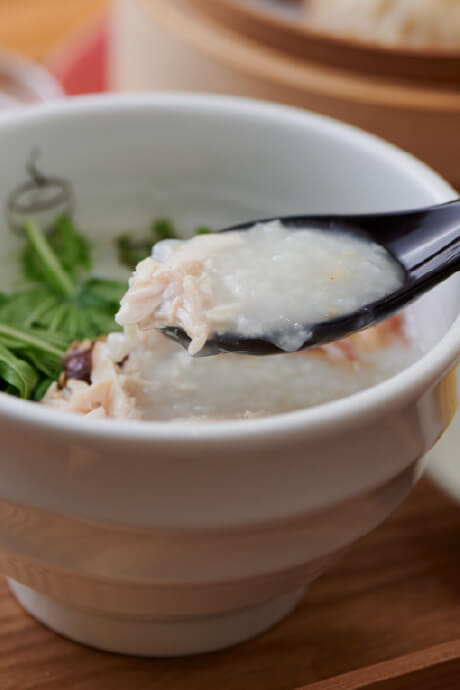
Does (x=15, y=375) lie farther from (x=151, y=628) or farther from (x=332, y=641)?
(x=332, y=641)

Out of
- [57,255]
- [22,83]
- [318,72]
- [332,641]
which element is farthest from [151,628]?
[22,83]

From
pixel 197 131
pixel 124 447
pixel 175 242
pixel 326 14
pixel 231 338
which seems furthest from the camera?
pixel 326 14

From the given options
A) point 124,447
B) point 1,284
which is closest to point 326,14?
point 1,284

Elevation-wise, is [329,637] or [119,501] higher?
[119,501]

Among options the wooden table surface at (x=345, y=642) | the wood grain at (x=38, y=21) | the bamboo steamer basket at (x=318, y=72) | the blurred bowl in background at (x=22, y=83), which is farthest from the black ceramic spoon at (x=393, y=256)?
the wood grain at (x=38, y=21)

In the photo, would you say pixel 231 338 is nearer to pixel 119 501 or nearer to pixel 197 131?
pixel 119 501

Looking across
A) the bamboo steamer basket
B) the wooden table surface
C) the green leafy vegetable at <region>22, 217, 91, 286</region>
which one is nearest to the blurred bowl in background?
the bamboo steamer basket
